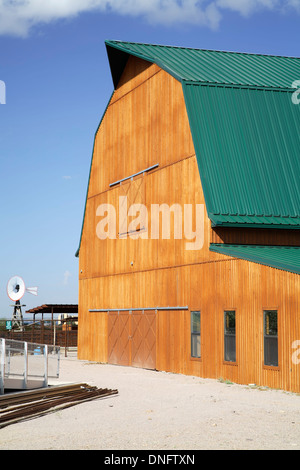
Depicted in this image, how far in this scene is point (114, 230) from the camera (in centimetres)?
3506

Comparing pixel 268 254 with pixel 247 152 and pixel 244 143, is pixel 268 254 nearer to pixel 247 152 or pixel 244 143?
pixel 247 152

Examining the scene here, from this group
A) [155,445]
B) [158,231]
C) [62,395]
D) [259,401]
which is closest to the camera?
[155,445]

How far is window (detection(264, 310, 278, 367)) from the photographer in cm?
2188

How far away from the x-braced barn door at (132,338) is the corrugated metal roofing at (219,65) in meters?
10.8

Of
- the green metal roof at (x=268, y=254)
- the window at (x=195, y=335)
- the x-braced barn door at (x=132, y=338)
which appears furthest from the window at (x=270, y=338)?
the x-braced barn door at (x=132, y=338)

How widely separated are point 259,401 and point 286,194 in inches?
420

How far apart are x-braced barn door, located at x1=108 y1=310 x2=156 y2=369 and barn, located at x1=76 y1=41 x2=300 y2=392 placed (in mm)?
97

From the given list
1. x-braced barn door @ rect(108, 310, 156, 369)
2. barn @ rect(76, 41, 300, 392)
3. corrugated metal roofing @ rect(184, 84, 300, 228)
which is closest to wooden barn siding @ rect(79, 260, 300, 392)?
barn @ rect(76, 41, 300, 392)

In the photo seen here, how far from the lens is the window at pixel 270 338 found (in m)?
21.9

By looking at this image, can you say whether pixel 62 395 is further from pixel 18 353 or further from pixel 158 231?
pixel 158 231

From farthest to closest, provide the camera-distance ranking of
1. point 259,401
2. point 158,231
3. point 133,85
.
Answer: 1. point 133,85
2. point 158,231
3. point 259,401

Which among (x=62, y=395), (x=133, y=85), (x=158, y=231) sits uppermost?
(x=133, y=85)

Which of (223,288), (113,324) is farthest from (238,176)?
(113,324)

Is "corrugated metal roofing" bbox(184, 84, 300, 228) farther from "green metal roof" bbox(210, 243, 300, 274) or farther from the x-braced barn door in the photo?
the x-braced barn door
